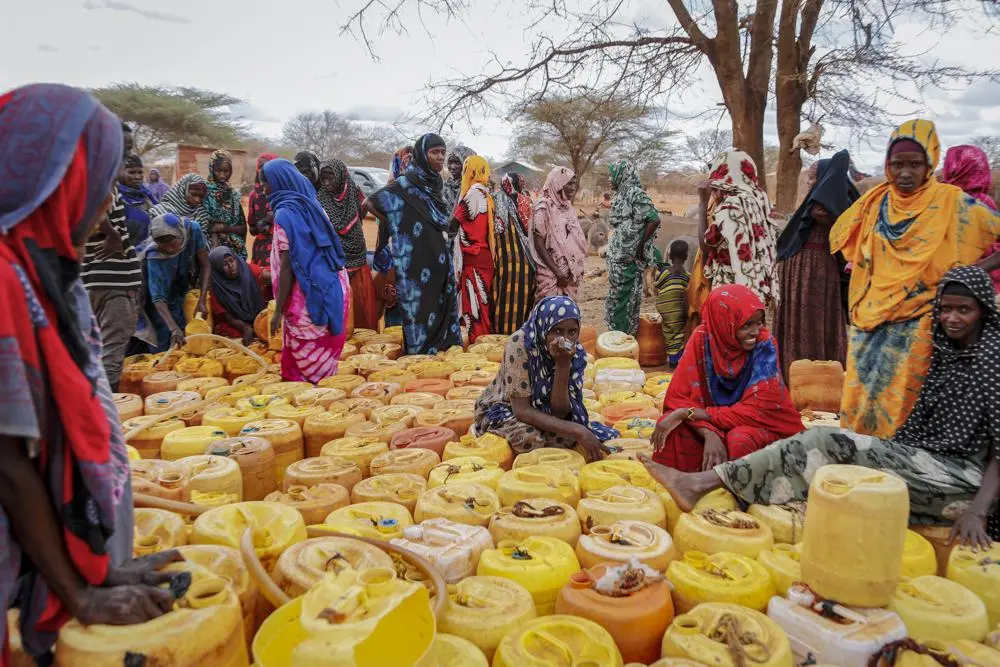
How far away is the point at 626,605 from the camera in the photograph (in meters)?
1.82

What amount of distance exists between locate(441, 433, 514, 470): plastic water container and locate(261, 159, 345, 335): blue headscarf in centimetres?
199

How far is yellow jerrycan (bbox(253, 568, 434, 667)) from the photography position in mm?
1286

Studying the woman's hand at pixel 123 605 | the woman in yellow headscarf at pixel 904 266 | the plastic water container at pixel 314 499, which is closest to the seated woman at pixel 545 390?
the plastic water container at pixel 314 499

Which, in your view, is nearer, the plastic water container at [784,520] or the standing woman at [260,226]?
the plastic water container at [784,520]

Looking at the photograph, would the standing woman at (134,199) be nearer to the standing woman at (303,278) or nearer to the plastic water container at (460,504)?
the standing woman at (303,278)

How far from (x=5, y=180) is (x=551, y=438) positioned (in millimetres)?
2615

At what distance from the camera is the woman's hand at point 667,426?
3076mm

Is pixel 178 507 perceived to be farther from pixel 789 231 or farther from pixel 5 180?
pixel 789 231

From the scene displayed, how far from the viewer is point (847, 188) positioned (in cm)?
477

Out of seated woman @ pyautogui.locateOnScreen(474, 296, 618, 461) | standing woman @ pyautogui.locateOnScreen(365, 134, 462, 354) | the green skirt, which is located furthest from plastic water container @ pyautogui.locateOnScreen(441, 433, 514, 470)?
standing woman @ pyautogui.locateOnScreen(365, 134, 462, 354)

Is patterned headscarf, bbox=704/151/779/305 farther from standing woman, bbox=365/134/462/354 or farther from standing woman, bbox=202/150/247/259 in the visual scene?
standing woman, bbox=202/150/247/259

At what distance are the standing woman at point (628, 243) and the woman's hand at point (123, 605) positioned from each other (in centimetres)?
649

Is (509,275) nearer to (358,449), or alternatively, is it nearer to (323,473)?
(358,449)

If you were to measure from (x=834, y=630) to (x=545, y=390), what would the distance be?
1942mm
